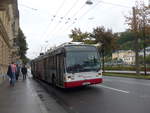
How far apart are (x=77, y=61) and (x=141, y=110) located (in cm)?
608

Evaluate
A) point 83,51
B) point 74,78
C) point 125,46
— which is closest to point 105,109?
point 74,78

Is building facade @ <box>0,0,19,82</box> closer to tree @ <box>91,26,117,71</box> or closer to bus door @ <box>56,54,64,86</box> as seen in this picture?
bus door @ <box>56,54,64,86</box>

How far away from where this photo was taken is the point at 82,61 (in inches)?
522

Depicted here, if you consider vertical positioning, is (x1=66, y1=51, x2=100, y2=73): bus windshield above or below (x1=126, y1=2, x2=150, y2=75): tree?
below

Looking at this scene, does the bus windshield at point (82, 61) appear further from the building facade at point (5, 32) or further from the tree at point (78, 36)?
the tree at point (78, 36)

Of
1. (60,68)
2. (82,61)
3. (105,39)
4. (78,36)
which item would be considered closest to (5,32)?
(60,68)

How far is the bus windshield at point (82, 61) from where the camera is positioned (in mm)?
13008

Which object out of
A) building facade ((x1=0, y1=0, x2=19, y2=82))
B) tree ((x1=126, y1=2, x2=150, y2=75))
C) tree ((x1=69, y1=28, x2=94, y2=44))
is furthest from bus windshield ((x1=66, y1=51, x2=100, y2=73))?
tree ((x1=69, y1=28, x2=94, y2=44))

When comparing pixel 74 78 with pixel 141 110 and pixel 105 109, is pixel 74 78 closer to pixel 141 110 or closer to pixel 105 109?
pixel 105 109

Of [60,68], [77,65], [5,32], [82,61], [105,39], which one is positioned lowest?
[60,68]

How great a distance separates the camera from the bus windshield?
1301 centimetres

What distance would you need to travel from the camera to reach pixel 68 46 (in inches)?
534

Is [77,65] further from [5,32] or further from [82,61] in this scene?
[5,32]

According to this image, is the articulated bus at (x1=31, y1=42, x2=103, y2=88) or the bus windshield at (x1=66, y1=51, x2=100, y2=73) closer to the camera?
the articulated bus at (x1=31, y1=42, x2=103, y2=88)
